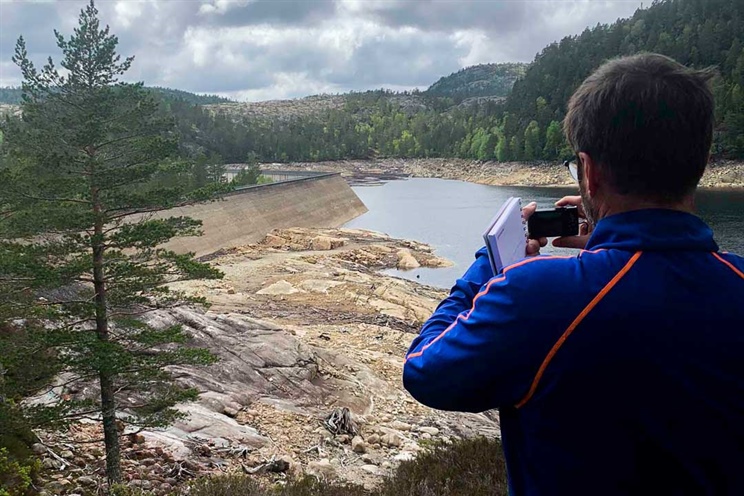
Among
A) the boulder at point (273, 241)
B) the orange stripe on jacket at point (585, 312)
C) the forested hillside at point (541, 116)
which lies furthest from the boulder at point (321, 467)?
the forested hillside at point (541, 116)

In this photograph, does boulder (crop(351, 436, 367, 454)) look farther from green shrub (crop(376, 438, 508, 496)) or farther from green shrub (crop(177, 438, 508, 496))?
green shrub (crop(177, 438, 508, 496))

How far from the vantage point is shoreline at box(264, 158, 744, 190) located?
72.4 m

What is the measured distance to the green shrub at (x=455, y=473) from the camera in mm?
5633

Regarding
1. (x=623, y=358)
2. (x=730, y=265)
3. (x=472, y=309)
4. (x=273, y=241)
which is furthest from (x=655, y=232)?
(x=273, y=241)

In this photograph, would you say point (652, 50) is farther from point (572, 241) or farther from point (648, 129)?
point (648, 129)

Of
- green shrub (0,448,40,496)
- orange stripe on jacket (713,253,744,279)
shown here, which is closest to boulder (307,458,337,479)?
green shrub (0,448,40,496)

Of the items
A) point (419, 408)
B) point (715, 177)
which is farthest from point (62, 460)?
point (715, 177)

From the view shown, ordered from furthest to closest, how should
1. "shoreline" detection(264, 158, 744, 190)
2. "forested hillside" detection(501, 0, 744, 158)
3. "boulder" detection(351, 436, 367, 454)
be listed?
"forested hillside" detection(501, 0, 744, 158)
"shoreline" detection(264, 158, 744, 190)
"boulder" detection(351, 436, 367, 454)

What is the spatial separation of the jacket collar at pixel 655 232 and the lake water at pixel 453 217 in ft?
78.9

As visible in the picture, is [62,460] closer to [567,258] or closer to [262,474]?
[262,474]

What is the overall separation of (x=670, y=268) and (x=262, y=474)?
8.23 metres

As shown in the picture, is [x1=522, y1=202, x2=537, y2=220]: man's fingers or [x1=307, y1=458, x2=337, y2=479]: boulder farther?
[x1=307, y1=458, x2=337, y2=479]: boulder

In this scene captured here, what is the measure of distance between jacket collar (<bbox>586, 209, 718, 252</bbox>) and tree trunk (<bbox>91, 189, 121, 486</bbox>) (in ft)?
24.6

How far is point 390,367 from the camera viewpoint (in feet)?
53.7
